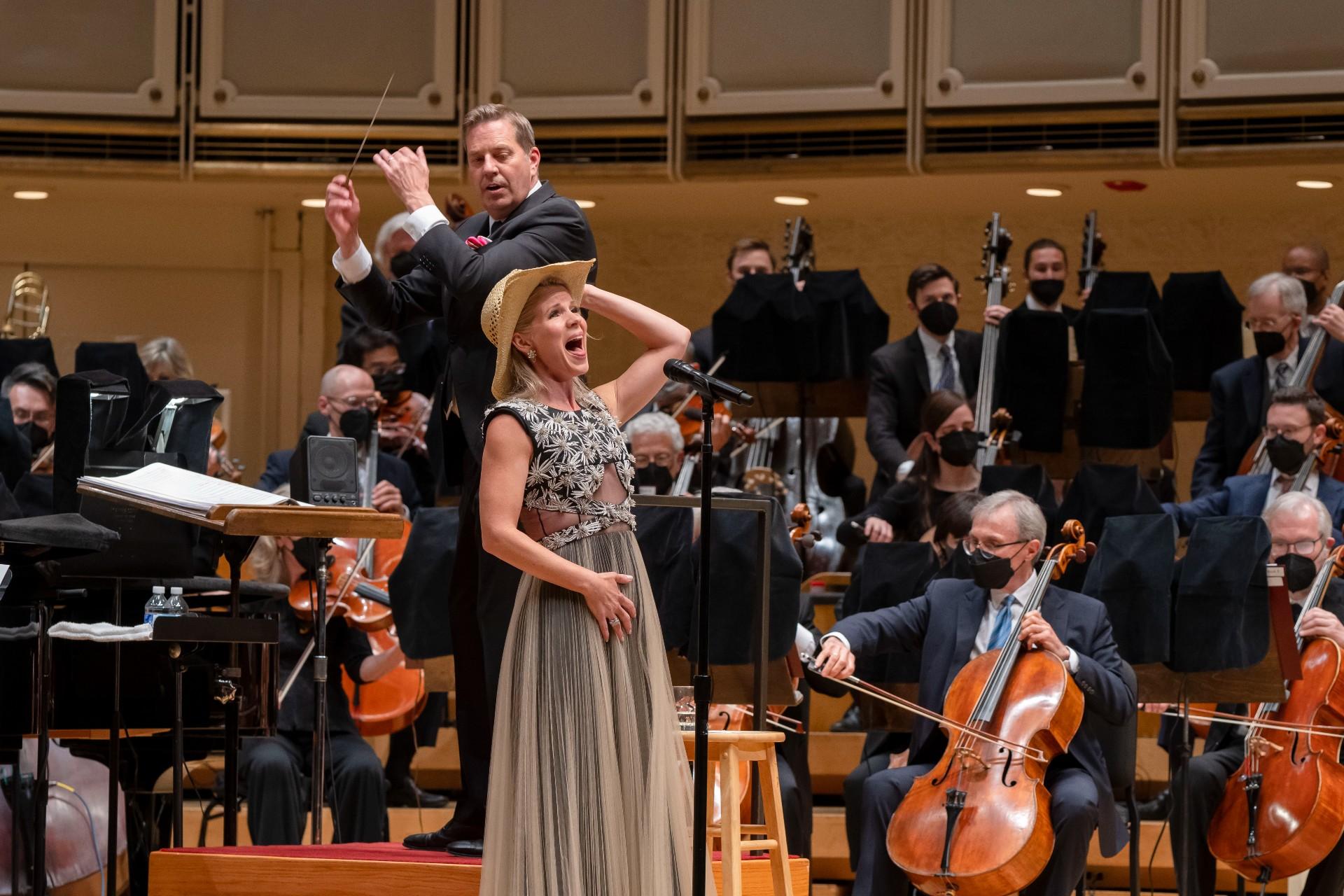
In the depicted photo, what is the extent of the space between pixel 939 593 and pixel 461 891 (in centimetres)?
171

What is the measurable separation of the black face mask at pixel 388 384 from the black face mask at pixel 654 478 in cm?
103

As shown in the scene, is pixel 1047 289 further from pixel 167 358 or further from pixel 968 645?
pixel 167 358

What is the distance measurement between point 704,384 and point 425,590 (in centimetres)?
182

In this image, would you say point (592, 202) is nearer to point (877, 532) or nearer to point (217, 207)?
point (217, 207)

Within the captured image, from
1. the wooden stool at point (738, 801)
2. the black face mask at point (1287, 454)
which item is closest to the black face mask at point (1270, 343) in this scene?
the black face mask at point (1287, 454)

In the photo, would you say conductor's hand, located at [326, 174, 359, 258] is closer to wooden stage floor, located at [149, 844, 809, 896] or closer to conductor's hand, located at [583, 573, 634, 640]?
conductor's hand, located at [583, 573, 634, 640]

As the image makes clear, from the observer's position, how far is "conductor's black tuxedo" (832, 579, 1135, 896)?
4102mm

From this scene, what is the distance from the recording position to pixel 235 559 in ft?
11.8

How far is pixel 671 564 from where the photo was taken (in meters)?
4.39

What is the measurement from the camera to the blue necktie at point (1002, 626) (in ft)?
14.1

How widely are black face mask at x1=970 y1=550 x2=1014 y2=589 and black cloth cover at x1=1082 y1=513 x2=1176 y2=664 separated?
304mm

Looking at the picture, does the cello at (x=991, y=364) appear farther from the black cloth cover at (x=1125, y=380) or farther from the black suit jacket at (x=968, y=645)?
the black suit jacket at (x=968, y=645)

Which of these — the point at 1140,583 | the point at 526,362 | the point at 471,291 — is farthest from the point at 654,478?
the point at 526,362

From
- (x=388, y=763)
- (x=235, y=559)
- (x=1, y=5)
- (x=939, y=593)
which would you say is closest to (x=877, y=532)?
(x=939, y=593)
